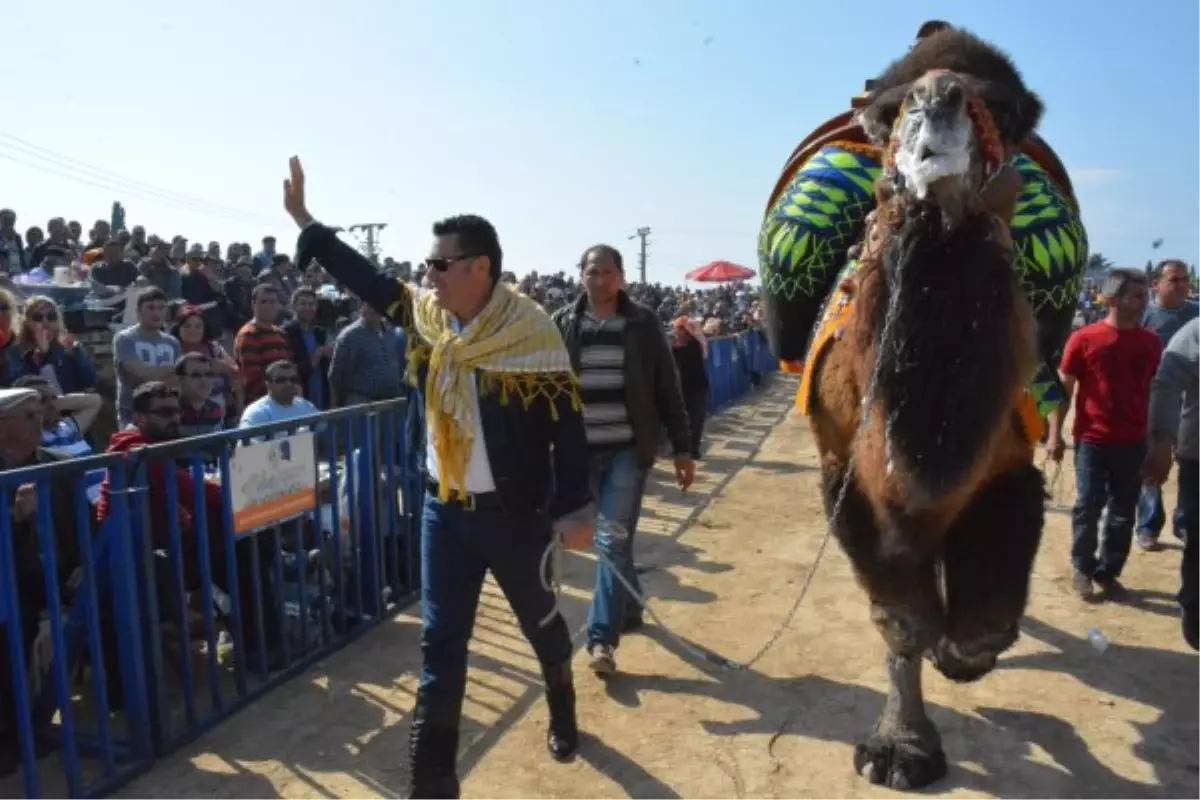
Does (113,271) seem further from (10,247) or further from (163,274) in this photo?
(10,247)

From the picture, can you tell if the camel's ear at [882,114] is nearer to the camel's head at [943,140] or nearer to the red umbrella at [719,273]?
the camel's head at [943,140]

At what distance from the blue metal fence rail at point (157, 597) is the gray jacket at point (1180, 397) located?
13.0ft

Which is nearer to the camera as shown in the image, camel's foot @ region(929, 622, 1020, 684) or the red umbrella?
camel's foot @ region(929, 622, 1020, 684)

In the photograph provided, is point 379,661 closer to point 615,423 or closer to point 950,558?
point 615,423

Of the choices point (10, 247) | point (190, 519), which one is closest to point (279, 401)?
point (190, 519)

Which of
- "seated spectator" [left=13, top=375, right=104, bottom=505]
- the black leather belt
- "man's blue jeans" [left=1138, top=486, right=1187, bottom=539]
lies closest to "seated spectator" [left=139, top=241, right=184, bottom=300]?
"seated spectator" [left=13, top=375, right=104, bottom=505]

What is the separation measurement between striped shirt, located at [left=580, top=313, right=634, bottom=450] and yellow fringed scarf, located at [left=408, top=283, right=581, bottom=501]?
1.21m

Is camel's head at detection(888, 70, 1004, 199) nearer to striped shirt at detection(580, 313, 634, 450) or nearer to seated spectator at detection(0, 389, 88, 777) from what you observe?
striped shirt at detection(580, 313, 634, 450)

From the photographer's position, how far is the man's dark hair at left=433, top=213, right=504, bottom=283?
3.21m

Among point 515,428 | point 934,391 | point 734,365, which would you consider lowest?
point 734,365

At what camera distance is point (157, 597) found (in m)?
3.91

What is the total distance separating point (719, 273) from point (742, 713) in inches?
998

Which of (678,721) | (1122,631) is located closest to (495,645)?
(678,721)

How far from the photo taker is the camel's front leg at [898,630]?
3354mm
